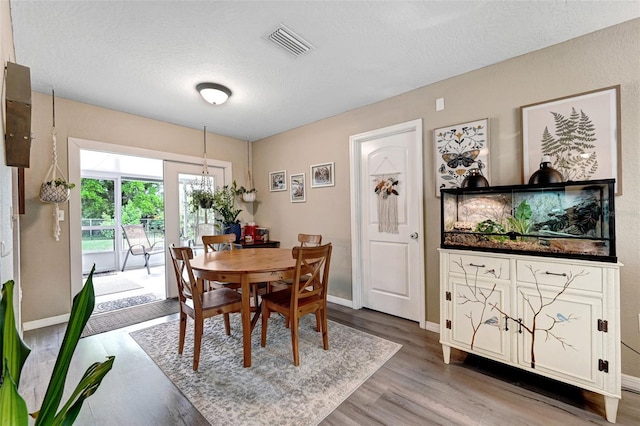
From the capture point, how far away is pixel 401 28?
6.29 feet

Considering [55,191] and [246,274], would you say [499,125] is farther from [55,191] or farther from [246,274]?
[55,191]

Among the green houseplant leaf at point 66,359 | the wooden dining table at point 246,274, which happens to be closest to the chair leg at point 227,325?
the wooden dining table at point 246,274

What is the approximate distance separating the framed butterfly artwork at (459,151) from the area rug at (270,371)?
5.32 ft

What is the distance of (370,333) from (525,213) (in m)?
1.68

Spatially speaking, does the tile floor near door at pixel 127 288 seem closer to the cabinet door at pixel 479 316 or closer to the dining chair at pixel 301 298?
the dining chair at pixel 301 298

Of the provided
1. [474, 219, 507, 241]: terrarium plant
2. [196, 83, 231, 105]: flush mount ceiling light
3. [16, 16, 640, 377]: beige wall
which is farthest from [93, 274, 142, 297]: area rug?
[474, 219, 507, 241]: terrarium plant

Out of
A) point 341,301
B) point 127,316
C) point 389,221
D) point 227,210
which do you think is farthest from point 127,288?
point 389,221

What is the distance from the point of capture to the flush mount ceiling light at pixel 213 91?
2.64 metres

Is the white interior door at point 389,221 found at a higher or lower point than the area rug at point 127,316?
higher

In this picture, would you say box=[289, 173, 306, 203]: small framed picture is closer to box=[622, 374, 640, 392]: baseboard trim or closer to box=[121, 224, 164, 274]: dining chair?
box=[622, 374, 640, 392]: baseboard trim

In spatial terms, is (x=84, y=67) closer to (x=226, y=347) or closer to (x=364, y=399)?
(x=226, y=347)

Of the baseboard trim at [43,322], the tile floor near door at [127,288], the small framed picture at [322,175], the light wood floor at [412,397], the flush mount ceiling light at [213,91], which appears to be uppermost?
the flush mount ceiling light at [213,91]

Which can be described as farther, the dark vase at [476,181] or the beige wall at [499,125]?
the dark vase at [476,181]

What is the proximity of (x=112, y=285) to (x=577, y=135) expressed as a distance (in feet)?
20.3
